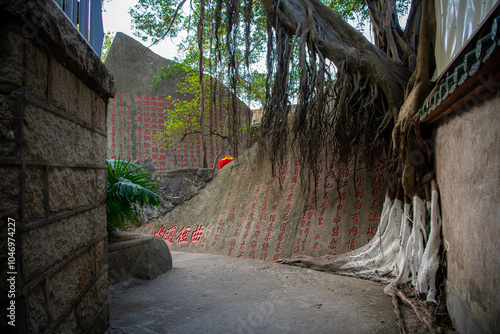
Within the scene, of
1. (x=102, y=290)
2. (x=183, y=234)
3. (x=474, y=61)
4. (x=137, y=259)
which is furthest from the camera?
(x=183, y=234)

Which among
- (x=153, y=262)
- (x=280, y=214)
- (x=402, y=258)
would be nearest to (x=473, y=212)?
(x=402, y=258)

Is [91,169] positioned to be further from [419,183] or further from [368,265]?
[368,265]

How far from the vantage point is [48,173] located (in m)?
1.35

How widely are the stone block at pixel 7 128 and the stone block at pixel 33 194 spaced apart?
12 cm

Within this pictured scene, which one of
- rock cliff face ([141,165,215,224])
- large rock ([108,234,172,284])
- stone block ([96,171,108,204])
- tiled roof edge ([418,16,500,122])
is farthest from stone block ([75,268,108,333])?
rock cliff face ([141,165,215,224])

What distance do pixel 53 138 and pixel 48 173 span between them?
166 mm

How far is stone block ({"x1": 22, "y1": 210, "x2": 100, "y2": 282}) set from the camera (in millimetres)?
1165

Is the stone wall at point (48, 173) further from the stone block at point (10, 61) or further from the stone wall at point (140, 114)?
the stone wall at point (140, 114)

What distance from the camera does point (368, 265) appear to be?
344 cm

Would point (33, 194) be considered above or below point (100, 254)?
above

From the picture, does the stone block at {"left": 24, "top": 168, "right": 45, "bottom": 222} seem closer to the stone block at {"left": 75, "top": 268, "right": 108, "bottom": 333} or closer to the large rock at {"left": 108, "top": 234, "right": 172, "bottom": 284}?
the stone block at {"left": 75, "top": 268, "right": 108, "bottom": 333}

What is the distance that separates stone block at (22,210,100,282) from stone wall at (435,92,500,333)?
2.03 m

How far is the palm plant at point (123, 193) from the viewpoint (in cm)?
299

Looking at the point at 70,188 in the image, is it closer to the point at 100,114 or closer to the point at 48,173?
the point at 48,173
